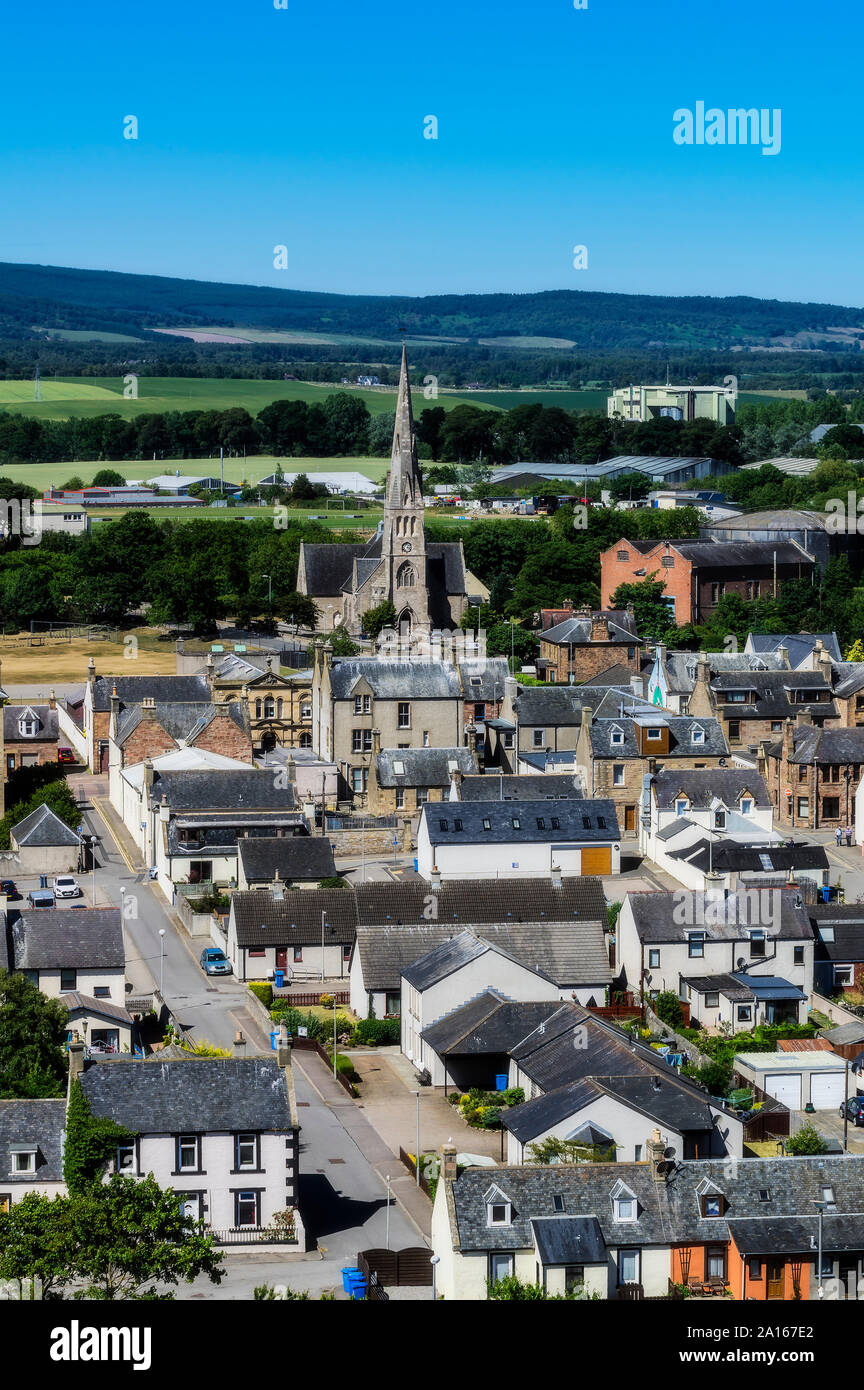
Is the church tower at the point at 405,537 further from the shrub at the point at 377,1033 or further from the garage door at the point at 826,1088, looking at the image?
the garage door at the point at 826,1088

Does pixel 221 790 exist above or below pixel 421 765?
above

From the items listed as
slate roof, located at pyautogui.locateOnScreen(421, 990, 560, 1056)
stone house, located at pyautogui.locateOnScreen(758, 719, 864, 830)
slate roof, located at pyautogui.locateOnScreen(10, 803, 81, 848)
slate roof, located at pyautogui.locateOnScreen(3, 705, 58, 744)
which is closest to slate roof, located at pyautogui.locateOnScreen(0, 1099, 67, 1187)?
slate roof, located at pyautogui.locateOnScreen(421, 990, 560, 1056)

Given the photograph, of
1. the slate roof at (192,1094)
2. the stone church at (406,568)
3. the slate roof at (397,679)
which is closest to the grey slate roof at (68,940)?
the slate roof at (192,1094)

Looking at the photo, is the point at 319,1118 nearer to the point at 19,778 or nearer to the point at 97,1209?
the point at 97,1209

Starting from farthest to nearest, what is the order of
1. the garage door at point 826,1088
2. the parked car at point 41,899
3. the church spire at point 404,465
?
the church spire at point 404,465 < the parked car at point 41,899 < the garage door at point 826,1088

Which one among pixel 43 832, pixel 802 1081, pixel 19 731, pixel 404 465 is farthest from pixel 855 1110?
pixel 404 465

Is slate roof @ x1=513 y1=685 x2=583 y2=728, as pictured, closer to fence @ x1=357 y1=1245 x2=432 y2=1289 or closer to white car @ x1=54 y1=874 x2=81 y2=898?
white car @ x1=54 y1=874 x2=81 y2=898

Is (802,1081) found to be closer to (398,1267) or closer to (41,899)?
(398,1267)
